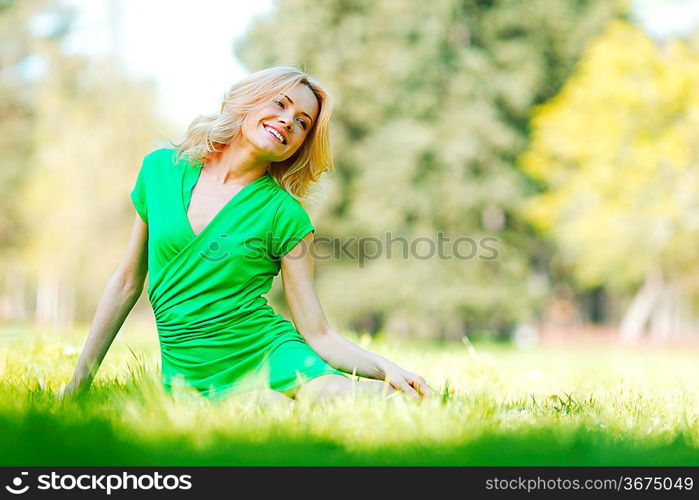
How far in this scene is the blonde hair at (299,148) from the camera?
273 centimetres

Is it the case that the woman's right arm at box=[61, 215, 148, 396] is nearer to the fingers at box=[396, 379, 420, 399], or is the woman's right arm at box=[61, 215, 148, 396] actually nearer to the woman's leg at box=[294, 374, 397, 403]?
the woman's leg at box=[294, 374, 397, 403]

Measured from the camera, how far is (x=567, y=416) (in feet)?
8.12

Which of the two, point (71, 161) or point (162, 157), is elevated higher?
point (71, 161)

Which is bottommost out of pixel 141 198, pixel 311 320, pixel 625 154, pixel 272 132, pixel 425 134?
pixel 311 320

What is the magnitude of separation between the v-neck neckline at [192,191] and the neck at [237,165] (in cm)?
3

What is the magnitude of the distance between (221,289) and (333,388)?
0.52m

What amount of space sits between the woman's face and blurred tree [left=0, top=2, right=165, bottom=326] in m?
18.7

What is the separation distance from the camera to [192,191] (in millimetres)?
2705

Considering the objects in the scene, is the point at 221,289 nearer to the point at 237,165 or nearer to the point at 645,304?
the point at 237,165

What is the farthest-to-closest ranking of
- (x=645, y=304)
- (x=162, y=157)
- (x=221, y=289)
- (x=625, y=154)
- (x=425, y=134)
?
(x=645, y=304)
(x=425, y=134)
(x=625, y=154)
(x=162, y=157)
(x=221, y=289)

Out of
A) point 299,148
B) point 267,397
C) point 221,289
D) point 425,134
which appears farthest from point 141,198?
point 425,134

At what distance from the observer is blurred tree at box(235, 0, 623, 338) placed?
17219 mm

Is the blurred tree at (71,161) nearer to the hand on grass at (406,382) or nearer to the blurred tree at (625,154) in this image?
the blurred tree at (625,154)

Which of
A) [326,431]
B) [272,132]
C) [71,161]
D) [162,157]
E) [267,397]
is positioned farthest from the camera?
[71,161]
